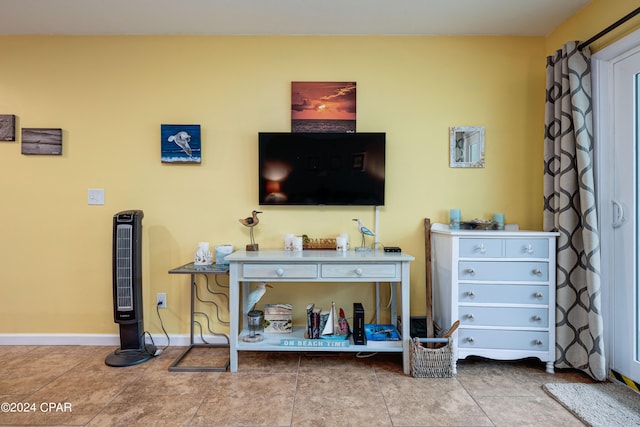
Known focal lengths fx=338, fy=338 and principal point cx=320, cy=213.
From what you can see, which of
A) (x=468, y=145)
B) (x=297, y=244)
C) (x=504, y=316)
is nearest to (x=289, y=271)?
(x=297, y=244)

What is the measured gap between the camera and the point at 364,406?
70.3 inches

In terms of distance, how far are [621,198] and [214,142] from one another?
8.92ft

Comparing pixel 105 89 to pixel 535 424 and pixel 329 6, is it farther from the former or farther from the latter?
pixel 535 424

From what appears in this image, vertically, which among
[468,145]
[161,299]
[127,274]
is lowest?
[161,299]

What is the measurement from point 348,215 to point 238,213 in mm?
848

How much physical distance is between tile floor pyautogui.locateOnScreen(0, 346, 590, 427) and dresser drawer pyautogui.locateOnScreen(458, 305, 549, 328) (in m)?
0.32

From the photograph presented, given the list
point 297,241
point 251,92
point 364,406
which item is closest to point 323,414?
point 364,406

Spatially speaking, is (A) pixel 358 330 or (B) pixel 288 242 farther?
(B) pixel 288 242

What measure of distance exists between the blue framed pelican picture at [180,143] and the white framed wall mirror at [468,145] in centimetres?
193

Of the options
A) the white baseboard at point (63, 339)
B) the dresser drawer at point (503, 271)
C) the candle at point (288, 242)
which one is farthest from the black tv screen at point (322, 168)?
the white baseboard at point (63, 339)

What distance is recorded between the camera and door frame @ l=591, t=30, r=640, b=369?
2074mm

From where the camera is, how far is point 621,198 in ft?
6.63

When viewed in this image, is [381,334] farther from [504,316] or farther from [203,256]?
[203,256]

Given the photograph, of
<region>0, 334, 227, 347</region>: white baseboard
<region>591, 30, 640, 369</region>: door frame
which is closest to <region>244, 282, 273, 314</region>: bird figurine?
<region>0, 334, 227, 347</region>: white baseboard
